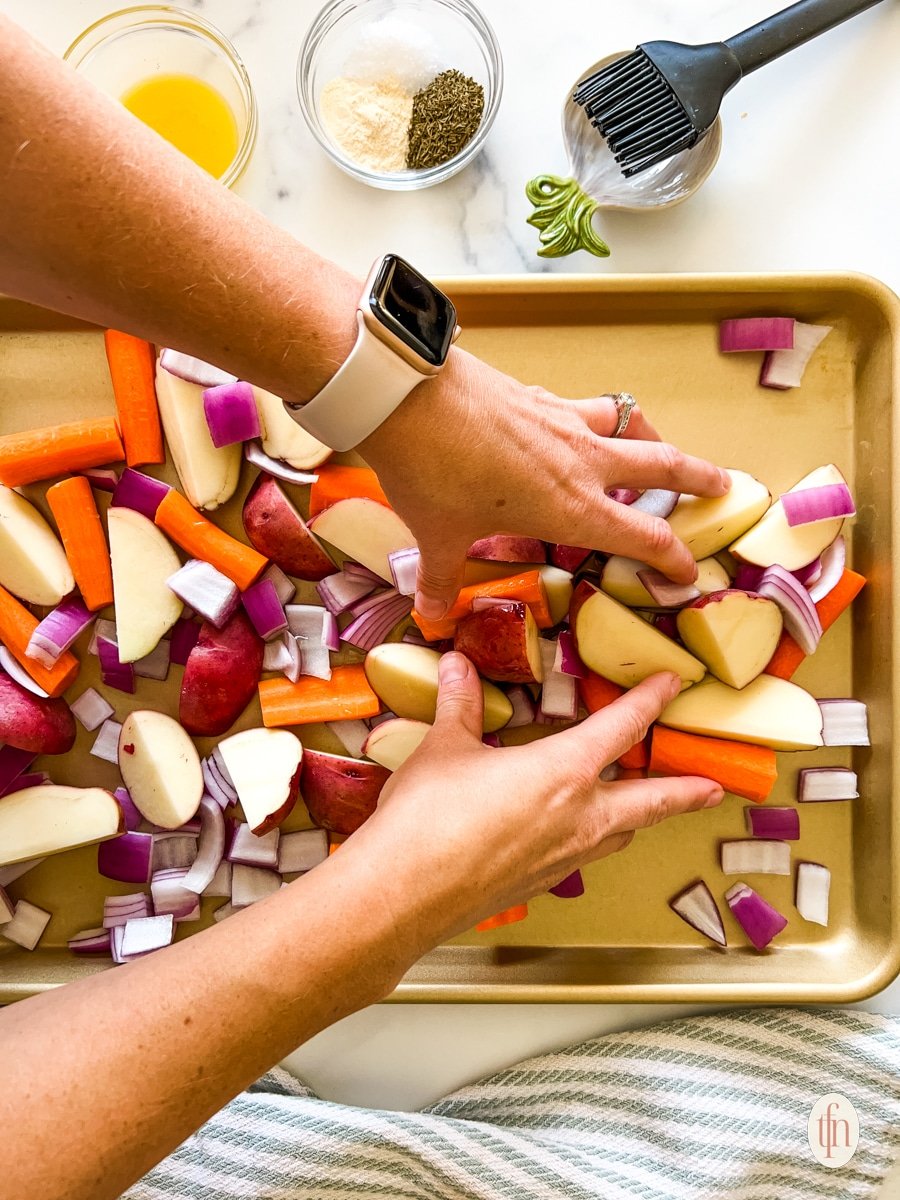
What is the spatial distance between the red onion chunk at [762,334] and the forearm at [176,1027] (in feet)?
3.08

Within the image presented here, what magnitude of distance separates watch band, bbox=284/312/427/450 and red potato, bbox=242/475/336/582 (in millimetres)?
400

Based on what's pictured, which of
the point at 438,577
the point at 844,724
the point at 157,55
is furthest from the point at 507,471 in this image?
the point at 157,55

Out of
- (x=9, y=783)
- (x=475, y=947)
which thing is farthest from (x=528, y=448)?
(x=9, y=783)

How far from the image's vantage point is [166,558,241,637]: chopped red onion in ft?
4.53

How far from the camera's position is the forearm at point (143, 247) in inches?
30.2

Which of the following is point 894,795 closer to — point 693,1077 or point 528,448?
point 693,1077

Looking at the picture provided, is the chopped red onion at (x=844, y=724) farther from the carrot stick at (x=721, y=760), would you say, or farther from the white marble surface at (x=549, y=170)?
the white marble surface at (x=549, y=170)

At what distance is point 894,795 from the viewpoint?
138 centimetres

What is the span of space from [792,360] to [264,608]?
0.88 metres

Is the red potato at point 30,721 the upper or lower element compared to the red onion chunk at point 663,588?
lower

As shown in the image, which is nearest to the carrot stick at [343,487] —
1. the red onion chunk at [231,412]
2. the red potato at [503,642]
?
the red onion chunk at [231,412]

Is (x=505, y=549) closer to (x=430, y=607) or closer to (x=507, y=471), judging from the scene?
(x=430, y=607)

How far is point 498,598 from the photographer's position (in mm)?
1338

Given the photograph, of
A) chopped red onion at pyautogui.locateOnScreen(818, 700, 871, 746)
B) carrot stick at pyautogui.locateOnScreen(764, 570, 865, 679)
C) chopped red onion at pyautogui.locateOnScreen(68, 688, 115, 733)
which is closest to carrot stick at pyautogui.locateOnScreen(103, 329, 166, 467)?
chopped red onion at pyautogui.locateOnScreen(68, 688, 115, 733)
